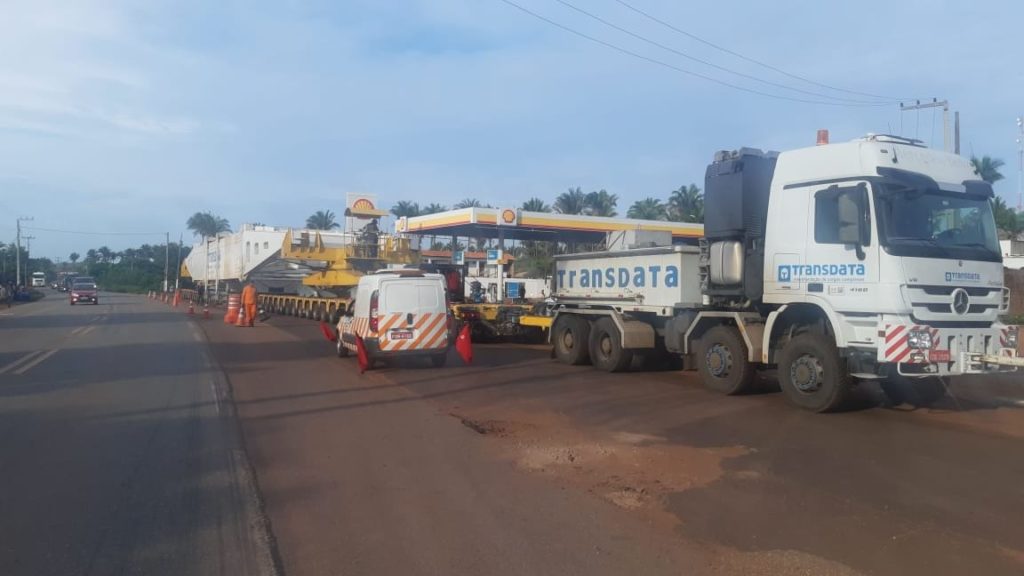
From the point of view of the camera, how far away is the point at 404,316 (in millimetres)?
16297

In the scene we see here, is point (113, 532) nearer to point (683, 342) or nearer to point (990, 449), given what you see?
point (990, 449)

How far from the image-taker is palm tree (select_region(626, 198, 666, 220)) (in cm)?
6106

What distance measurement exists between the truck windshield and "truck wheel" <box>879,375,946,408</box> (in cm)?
202

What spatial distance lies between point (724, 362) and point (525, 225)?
70.4ft

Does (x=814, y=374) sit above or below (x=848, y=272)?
below

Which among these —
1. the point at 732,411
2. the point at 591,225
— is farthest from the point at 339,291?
the point at 732,411

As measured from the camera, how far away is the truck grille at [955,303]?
34.2 ft

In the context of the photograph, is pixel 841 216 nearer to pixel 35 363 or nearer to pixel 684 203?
pixel 35 363

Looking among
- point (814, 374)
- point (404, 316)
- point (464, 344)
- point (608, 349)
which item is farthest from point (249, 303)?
point (814, 374)

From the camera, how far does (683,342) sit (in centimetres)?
1422

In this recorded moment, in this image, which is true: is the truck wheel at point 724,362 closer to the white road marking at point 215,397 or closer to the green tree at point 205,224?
the white road marking at point 215,397

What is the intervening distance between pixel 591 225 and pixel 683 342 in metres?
21.9

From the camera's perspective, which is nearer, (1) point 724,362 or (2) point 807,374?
(2) point 807,374

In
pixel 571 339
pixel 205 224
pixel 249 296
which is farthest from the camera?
pixel 205 224
